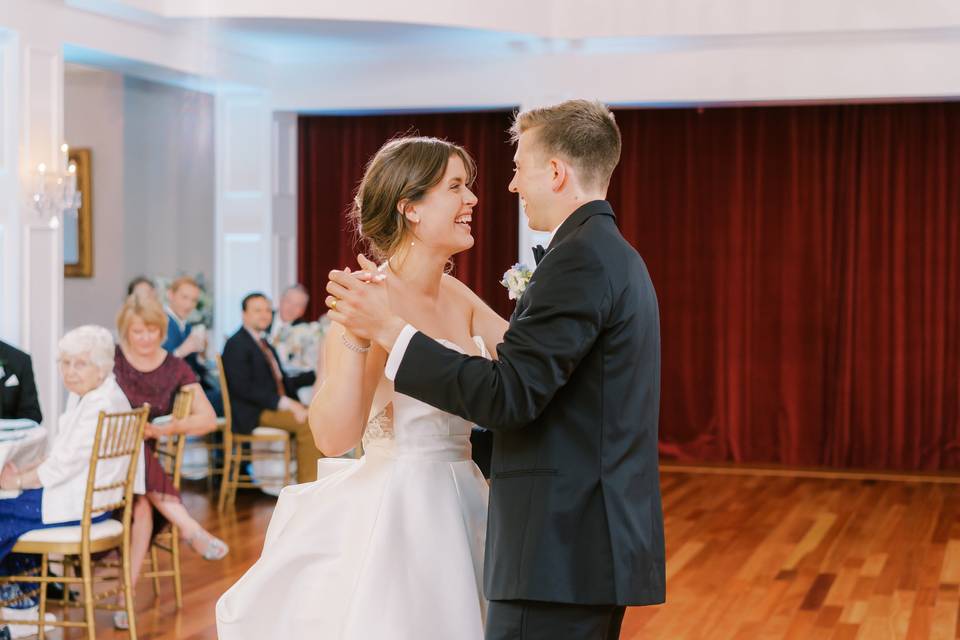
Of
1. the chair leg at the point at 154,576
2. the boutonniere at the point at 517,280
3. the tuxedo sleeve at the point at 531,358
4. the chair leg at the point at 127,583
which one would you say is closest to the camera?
the tuxedo sleeve at the point at 531,358

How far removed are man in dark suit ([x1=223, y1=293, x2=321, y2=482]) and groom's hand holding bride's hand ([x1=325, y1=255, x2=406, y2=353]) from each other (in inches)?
239

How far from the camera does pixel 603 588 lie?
2.09m

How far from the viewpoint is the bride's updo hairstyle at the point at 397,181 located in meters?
2.61

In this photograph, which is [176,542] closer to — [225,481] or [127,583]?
[127,583]

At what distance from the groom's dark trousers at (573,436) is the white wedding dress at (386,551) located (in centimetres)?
45

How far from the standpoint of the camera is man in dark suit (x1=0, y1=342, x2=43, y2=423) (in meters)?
5.88

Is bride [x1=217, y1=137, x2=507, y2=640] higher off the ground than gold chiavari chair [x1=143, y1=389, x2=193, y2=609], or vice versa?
bride [x1=217, y1=137, x2=507, y2=640]

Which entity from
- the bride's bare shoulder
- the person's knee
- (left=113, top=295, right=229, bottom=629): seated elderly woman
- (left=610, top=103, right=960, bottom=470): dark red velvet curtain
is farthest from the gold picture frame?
the bride's bare shoulder

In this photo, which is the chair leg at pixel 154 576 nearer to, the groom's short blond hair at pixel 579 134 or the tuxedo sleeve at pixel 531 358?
the tuxedo sleeve at pixel 531 358

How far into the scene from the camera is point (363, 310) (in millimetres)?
2182

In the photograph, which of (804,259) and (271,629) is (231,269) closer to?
(804,259)

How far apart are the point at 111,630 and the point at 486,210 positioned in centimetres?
597

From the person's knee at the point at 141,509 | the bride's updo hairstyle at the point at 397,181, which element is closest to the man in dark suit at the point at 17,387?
the person's knee at the point at 141,509

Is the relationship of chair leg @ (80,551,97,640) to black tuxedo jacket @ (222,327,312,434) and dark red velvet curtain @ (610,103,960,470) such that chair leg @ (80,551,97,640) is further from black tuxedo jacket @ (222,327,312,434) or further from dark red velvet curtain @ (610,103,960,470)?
dark red velvet curtain @ (610,103,960,470)
